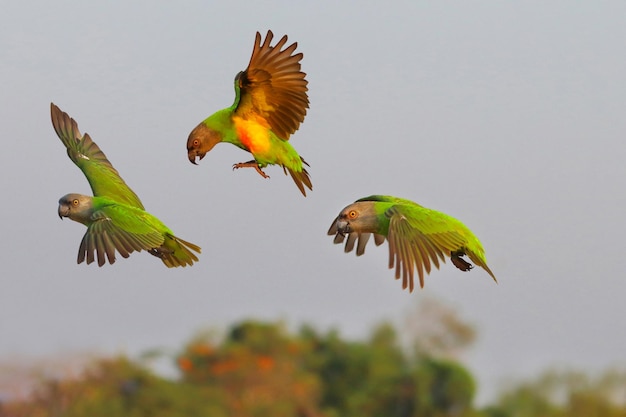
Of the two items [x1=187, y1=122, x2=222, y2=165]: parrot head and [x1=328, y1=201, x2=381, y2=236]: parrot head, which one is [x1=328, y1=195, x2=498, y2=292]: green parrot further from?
[x1=187, y1=122, x2=222, y2=165]: parrot head

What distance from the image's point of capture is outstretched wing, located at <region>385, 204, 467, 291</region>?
1243cm

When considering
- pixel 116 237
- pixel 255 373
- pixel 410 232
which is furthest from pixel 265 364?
pixel 410 232

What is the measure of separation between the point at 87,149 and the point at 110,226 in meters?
2.80

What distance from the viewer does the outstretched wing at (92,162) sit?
15219 mm

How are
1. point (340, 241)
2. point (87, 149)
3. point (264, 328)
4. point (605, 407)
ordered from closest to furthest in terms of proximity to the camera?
point (340, 241) < point (87, 149) < point (605, 407) < point (264, 328)

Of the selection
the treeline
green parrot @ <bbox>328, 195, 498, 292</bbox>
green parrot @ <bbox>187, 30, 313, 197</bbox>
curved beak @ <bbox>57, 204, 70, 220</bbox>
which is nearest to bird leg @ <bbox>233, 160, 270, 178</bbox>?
green parrot @ <bbox>187, 30, 313, 197</bbox>

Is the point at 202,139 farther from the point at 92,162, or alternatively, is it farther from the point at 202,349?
the point at 202,349

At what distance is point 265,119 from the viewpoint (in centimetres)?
1436

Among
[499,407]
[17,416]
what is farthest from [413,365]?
[17,416]

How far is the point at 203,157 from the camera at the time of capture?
573 inches

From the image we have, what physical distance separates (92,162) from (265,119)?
2.81 m

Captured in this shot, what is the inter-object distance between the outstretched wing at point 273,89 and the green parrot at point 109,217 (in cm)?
180

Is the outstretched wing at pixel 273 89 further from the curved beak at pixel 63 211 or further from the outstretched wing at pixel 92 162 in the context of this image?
the curved beak at pixel 63 211

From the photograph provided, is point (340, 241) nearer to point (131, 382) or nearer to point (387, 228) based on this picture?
point (387, 228)
